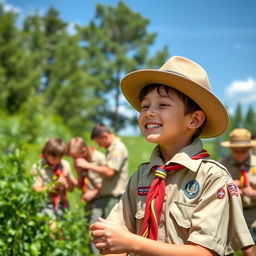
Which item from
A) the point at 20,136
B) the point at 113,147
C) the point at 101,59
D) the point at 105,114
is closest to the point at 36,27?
the point at 101,59

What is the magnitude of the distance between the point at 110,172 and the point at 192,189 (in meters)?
3.93

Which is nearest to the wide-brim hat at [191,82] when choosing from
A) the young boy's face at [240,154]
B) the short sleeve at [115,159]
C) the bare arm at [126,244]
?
the bare arm at [126,244]

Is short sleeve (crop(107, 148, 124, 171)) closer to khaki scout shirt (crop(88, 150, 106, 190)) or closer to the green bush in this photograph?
khaki scout shirt (crop(88, 150, 106, 190))

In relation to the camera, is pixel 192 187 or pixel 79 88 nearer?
pixel 192 187

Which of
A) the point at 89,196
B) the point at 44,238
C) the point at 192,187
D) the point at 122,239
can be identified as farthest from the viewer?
the point at 89,196

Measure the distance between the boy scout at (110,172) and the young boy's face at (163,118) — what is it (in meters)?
3.78

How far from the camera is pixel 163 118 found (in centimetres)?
214

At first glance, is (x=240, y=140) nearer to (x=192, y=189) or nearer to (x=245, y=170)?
(x=245, y=170)

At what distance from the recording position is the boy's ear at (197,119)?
2.25 meters

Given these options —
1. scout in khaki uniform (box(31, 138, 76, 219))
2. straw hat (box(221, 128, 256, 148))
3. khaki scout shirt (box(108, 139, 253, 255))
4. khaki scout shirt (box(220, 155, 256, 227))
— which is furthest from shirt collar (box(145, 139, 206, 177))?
scout in khaki uniform (box(31, 138, 76, 219))

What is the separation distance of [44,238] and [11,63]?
25.7 metres

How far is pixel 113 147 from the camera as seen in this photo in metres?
6.13

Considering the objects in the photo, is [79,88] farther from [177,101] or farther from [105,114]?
[177,101]

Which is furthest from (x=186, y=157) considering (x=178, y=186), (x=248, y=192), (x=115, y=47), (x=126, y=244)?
(x=115, y=47)
